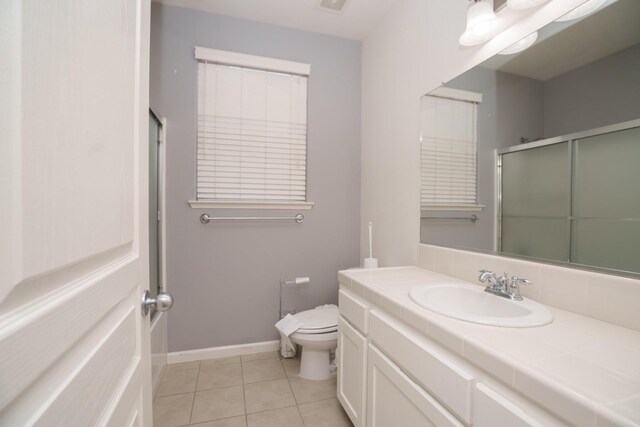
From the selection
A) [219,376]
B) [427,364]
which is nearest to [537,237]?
[427,364]

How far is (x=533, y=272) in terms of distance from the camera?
3.36 ft

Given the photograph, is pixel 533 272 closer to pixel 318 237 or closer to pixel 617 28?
pixel 617 28

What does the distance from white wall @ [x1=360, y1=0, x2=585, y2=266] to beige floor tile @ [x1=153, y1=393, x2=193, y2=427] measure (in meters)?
1.52

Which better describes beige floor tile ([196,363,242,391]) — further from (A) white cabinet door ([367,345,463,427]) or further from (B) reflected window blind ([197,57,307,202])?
(B) reflected window blind ([197,57,307,202])

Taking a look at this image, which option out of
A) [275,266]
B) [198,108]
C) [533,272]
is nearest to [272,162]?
[198,108]

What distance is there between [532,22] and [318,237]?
5.80 ft

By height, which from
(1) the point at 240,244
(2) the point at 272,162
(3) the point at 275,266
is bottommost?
(3) the point at 275,266

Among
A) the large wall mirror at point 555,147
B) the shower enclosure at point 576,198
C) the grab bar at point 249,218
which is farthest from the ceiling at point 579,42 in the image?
the grab bar at point 249,218

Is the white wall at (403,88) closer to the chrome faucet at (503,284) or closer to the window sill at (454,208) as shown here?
the window sill at (454,208)

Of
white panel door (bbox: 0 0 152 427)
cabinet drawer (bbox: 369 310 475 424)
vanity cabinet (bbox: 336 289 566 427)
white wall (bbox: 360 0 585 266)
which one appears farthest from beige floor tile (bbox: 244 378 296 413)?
white panel door (bbox: 0 0 152 427)

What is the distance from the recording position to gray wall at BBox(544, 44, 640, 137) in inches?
31.6

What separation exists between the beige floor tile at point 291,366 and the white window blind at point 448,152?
4.70ft

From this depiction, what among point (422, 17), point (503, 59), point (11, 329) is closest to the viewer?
point (11, 329)

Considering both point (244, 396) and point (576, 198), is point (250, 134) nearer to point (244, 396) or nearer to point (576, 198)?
point (244, 396)
